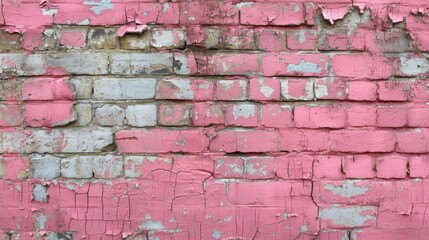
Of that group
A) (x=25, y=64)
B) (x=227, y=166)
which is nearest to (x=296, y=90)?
(x=227, y=166)

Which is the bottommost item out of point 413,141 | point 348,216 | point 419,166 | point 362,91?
point 348,216

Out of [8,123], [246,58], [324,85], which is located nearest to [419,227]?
[324,85]

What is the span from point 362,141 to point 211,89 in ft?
2.23

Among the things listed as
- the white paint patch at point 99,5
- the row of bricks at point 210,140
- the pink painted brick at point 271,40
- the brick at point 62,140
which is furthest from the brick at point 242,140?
the white paint patch at point 99,5

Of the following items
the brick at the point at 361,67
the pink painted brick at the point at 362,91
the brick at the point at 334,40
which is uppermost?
the brick at the point at 334,40

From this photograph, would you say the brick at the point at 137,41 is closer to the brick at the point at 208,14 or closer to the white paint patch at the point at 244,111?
the brick at the point at 208,14

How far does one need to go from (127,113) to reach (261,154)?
23.5 inches

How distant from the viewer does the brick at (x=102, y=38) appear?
168 cm

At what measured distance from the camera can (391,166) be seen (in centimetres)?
169

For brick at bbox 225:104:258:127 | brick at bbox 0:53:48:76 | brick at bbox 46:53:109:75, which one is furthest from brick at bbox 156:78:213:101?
brick at bbox 0:53:48:76

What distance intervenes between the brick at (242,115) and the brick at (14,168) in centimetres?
88

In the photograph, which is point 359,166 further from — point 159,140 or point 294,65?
point 159,140

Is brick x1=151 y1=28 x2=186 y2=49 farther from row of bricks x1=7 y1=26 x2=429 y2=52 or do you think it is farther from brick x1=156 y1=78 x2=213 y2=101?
brick x1=156 y1=78 x2=213 y2=101

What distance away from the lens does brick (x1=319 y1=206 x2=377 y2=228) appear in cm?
169
